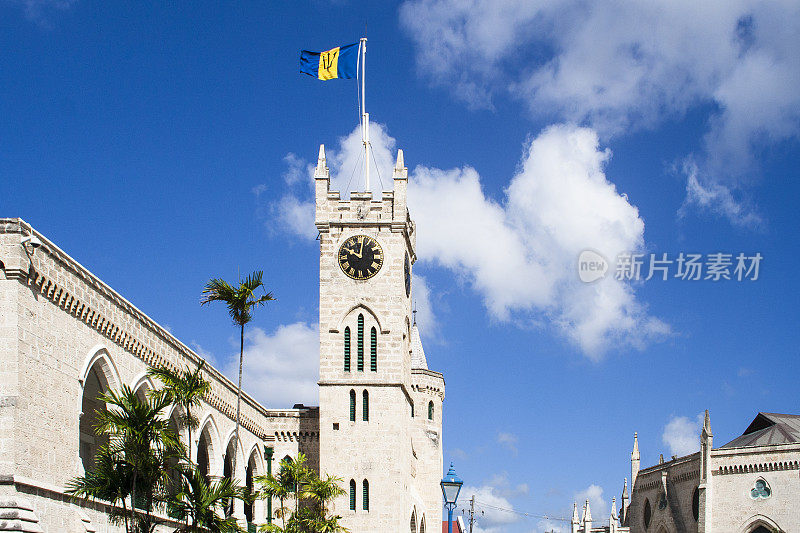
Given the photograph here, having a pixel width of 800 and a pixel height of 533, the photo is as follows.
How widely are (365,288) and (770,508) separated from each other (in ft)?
138

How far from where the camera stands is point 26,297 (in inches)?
1210

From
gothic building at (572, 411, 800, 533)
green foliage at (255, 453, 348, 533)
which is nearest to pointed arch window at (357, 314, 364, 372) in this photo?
green foliage at (255, 453, 348, 533)

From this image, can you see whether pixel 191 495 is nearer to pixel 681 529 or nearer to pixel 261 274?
pixel 261 274

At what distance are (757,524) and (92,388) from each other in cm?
5879

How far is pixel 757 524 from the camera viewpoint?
7969 cm

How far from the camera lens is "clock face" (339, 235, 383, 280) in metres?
59.6

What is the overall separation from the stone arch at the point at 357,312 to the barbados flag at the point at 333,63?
1387cm

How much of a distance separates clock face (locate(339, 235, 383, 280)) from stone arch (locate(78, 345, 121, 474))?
20412 mm

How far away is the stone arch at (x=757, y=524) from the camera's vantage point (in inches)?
3102

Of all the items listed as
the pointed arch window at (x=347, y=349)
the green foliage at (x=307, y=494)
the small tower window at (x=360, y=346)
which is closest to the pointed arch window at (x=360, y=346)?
the small tower window at (x=360, y=346)

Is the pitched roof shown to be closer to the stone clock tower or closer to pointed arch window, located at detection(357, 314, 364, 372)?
the stone clock tower

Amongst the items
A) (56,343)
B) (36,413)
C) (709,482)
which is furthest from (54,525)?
(709,482)

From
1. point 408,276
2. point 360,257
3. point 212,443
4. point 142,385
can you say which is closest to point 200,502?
point 142,385

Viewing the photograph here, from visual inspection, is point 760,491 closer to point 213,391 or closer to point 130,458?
point 213,391
